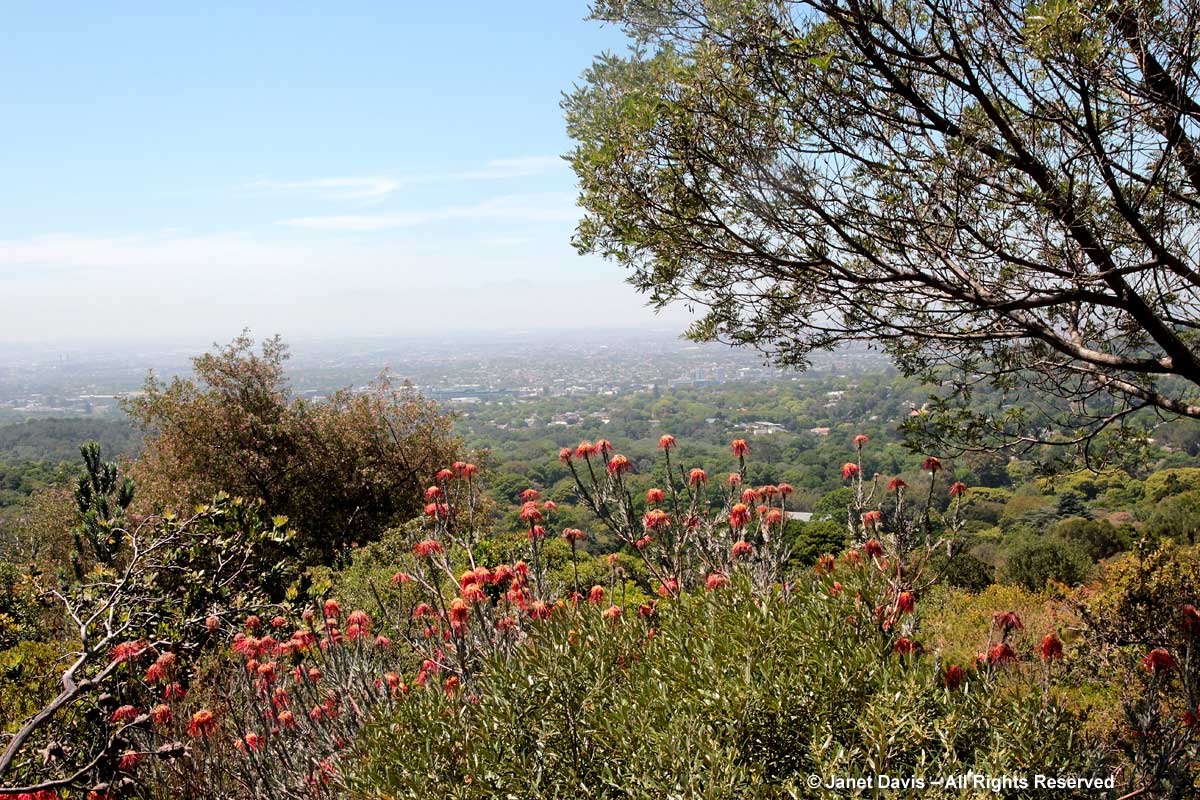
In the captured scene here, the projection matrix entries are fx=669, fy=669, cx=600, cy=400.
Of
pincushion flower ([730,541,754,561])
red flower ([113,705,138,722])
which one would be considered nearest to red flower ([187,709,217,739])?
red flower ([113,705,138,722])

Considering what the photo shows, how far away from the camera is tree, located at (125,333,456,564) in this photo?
47.2ft

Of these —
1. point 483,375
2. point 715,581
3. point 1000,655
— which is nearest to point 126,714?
point 715,581

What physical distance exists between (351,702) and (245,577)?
2.35 metres

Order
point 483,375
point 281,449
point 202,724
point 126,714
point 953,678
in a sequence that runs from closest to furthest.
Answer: point 953,678
point 202,724
point 126,714
point 281,449
point 483,375

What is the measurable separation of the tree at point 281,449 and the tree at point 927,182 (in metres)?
10.5

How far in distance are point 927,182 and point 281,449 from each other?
47.9 ft

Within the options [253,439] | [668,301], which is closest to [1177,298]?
[668,301]

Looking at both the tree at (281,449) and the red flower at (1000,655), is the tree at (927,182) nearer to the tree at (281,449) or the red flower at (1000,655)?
the red flower at (1000,655)

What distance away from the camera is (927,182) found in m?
3.84

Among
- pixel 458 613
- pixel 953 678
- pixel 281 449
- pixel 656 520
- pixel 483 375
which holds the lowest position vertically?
pixel 483 375

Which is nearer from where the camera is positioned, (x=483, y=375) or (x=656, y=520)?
(x=656, y=520)

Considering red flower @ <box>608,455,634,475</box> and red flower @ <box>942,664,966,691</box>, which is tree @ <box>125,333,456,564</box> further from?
red flower @ <box>942,664,966,691</box>

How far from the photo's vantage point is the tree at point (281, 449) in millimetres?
14383

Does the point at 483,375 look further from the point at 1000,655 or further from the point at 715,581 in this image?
the point at 1000,655
